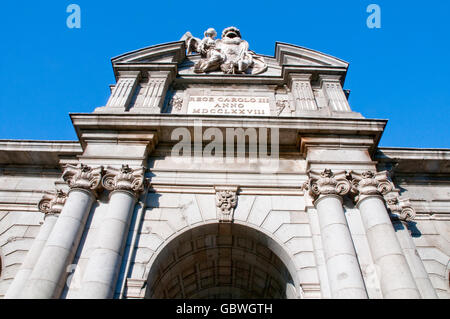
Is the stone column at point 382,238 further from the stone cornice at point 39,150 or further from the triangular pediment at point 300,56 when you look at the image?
the stone cornice at point 39,150

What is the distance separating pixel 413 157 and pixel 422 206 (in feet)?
5.38

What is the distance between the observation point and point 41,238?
28.8ft

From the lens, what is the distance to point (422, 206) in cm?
1075

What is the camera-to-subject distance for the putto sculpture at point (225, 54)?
44.9 feet

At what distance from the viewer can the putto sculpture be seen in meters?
13.7

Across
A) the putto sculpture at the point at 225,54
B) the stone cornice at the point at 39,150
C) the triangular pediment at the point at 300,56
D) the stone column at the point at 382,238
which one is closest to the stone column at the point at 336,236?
the stone column at the point at 382,238

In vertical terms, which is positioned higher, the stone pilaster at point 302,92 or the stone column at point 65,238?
the stone pilaster at point 302,92

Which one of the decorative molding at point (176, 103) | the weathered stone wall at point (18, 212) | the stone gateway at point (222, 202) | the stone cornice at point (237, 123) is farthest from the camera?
the decorative molding at point (176, 103)

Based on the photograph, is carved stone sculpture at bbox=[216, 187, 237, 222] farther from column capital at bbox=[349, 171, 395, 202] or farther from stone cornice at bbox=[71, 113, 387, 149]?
column capital at bbox=[349, 171, 395, 202]

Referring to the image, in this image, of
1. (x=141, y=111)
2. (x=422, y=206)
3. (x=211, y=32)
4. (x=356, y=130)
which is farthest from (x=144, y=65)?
(x=422, y=206)

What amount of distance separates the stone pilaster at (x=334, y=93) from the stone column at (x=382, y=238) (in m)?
3.21

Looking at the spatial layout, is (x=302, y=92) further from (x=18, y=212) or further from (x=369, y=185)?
(x=18, y=212)

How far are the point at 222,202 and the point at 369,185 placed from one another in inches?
156
